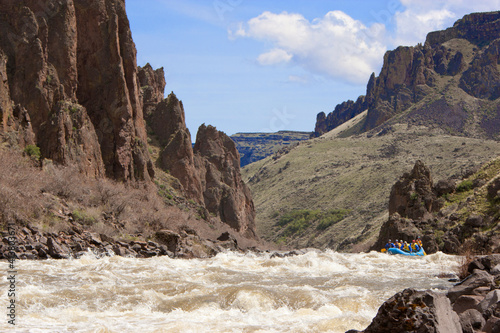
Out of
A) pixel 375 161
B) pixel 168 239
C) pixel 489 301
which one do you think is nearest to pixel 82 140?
pixel 168 239

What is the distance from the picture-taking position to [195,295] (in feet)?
58.8

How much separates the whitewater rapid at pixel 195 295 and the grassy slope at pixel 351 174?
48.7m

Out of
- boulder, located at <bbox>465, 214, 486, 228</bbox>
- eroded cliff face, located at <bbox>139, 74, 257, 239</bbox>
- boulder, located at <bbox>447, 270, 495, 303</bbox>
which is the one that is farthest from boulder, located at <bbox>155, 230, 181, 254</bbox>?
eroded cliff face, located at <bbox>139, 74, 257, 239</bbox>

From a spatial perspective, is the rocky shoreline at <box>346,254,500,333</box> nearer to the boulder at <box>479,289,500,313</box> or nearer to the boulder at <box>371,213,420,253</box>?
the boulder at <box>479,289,500,313</box>

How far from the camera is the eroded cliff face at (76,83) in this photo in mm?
41656

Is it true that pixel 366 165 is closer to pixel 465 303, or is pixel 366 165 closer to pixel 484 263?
pixel 484 263

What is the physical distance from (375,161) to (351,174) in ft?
32.6

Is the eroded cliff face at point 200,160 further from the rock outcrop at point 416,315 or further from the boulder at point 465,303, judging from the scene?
the rock outcrop at point 416,315

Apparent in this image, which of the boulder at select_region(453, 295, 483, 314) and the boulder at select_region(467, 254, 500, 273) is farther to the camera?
the boulder at select_region(467, 254, 500, 273)

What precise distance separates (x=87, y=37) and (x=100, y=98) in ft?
18.4

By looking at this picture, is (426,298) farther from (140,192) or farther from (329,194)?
(329,194)

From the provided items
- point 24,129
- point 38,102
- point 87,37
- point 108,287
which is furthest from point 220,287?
point 87,37

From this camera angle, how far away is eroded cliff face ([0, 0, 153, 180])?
1640 inches

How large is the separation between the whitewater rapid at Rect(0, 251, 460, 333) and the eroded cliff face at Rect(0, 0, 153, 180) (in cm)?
1831
